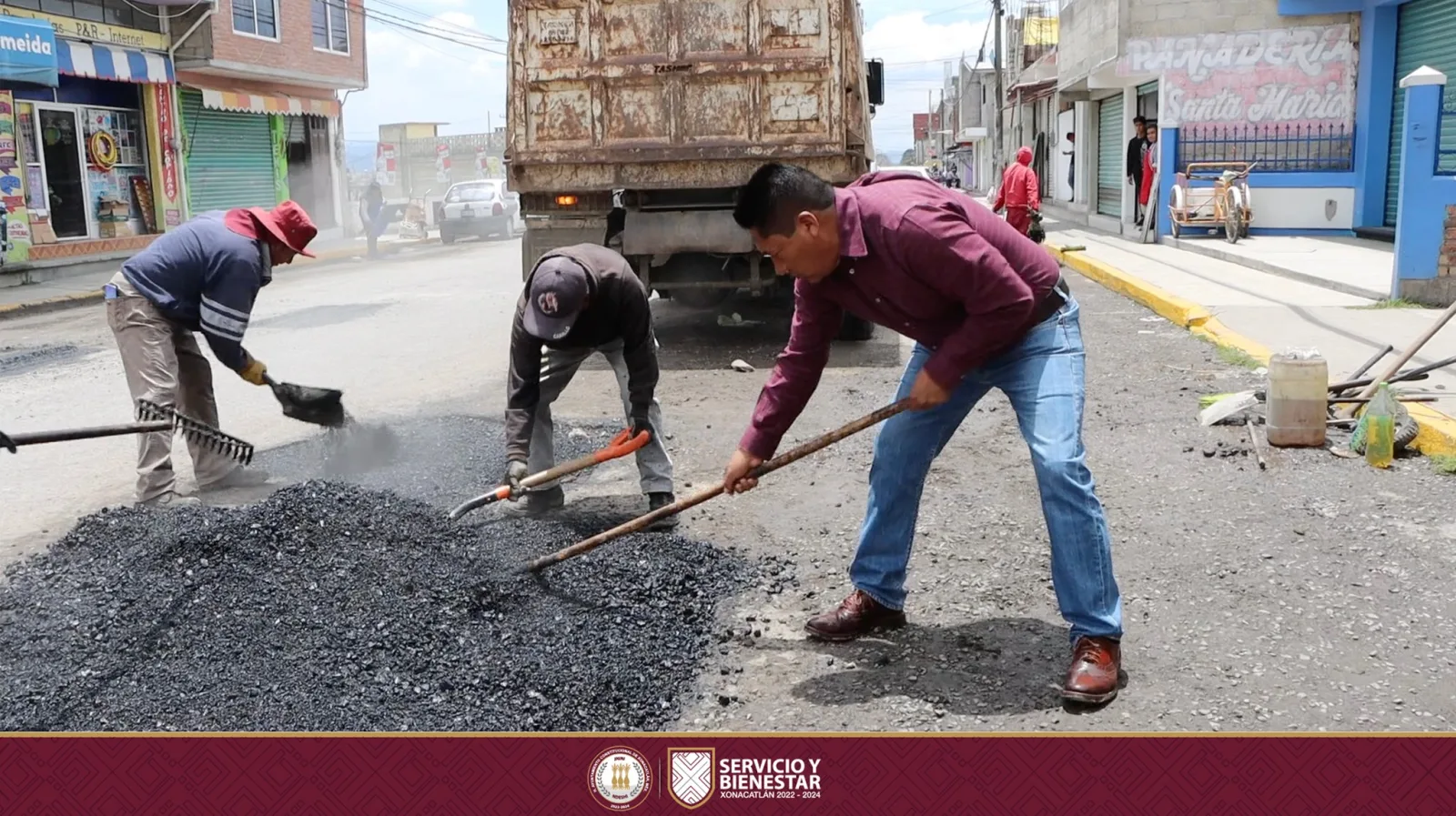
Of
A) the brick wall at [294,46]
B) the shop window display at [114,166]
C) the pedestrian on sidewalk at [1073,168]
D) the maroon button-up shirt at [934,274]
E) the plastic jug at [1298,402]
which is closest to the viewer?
the maroon button-up shirt at [934,274]

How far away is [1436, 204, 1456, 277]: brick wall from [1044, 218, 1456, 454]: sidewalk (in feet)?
1.39

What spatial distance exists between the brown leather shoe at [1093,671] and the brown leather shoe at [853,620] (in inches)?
27.1

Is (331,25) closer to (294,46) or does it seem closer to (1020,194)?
(294,46)

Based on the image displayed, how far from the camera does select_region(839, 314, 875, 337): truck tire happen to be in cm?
955

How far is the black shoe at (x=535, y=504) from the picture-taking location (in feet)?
17.0

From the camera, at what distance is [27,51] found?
15.4 meters

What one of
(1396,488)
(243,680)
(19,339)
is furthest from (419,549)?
(19,339)

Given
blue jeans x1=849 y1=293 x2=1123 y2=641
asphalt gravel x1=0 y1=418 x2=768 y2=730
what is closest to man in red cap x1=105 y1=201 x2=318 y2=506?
asphalt gravel x1=0 y1=418 x2=768 y2=730

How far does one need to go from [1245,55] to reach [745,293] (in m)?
10.9

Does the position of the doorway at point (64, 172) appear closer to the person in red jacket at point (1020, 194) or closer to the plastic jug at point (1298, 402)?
the person in red jacket at point (1020, 194)

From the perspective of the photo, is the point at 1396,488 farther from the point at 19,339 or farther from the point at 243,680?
the point at 19,339

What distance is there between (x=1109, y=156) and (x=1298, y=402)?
20969 millimetres

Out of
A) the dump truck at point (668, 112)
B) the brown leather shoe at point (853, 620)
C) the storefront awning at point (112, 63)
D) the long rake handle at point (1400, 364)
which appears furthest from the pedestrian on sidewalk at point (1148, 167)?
the storefront awning at point (112, 63)

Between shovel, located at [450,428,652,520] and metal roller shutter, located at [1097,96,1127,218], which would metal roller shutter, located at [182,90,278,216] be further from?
shovel, located at [450,428,652,520]
